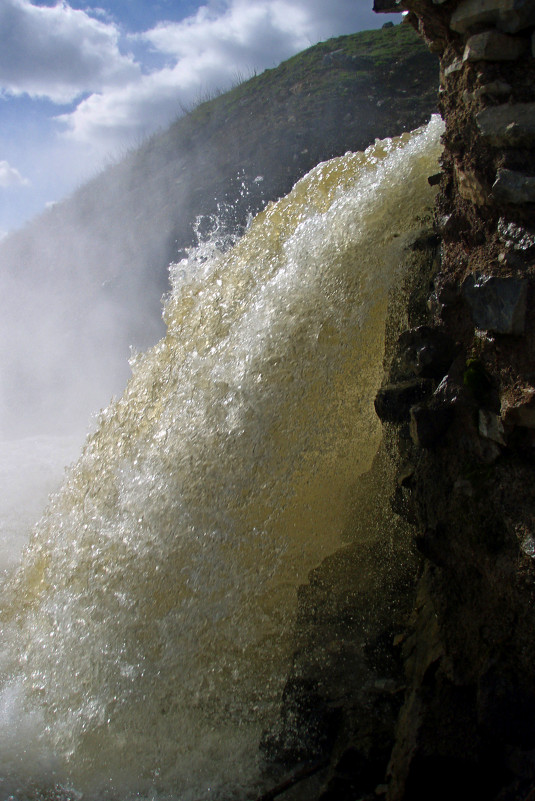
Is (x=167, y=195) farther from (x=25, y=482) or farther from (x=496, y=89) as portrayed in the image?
(x=496, y=89)

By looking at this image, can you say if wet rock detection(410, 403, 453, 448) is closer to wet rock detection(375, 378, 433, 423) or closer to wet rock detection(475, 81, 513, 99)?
wet rock detection(375, 378, 433, 423)

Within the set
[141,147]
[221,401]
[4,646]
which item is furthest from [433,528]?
[141,147]

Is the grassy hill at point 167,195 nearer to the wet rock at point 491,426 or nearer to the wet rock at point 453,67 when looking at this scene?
the wet rock at point 453,67

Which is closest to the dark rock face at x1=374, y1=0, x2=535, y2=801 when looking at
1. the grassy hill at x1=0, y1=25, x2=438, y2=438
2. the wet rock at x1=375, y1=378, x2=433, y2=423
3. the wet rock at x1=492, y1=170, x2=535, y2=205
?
the wet rock at x1=492, y1=170, x2=535, y2=205

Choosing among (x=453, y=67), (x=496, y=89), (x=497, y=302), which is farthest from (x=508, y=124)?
(x=497, y=302)

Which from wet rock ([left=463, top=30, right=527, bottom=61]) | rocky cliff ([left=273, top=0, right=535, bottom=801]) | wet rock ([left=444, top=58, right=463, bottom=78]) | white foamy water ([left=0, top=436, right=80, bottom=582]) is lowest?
rocky cliff ([left=273, top=0, right=535, bottom=801])

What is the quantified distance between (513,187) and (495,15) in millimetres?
538

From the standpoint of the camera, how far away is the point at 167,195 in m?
14.2

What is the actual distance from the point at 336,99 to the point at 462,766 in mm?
11347

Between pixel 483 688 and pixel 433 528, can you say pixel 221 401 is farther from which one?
pixel 483 688

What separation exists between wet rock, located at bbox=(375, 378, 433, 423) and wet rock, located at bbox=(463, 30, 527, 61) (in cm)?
111

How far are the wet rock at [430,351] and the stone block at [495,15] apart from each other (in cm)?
99

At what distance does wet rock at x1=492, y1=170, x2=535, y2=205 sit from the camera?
1.99m

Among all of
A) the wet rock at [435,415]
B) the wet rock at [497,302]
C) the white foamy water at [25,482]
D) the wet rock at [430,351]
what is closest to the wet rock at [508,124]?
the wet rock at [497,302]
